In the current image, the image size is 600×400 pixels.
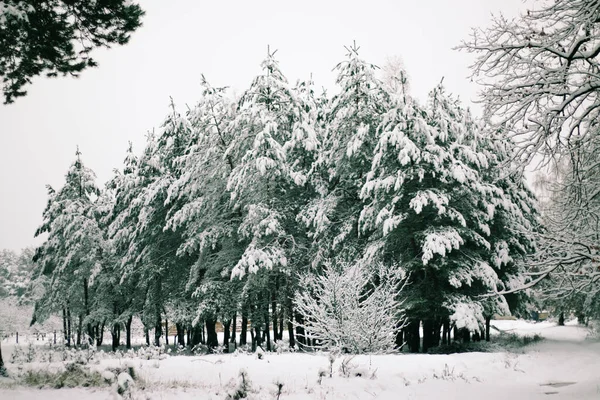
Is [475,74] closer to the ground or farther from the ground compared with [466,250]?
farther from the ground

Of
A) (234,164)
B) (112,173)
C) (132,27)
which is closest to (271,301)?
(234,164)

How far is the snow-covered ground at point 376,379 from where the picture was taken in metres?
7.14

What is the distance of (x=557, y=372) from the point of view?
11375 mm

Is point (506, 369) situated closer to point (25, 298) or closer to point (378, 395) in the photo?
point (378, 395)

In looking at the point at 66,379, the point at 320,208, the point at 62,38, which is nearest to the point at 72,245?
the point at 320,208

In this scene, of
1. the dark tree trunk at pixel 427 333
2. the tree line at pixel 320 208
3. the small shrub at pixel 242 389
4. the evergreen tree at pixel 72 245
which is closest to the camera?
the small shrub at pixel 242 389

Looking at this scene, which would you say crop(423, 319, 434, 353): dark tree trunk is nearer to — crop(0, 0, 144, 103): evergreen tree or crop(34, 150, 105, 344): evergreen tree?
crop(0, 0, 144, 103): evergreen tree

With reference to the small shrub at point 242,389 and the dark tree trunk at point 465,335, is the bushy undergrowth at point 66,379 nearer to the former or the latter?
the small shrub at point 242,389

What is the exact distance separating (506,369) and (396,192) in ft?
22.0

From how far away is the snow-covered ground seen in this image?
7141 millimetres

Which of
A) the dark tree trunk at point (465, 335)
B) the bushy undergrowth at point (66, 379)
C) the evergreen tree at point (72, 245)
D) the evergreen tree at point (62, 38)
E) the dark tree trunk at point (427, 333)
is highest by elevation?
the evergreen tree at point (62, 38)

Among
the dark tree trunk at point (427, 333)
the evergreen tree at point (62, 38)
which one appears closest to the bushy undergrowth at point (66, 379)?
the evergreen tree at point (62, 38)

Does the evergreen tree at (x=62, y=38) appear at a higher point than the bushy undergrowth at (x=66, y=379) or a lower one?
higher

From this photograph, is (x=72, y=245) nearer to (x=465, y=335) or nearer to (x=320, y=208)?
(x=320, y=208)
